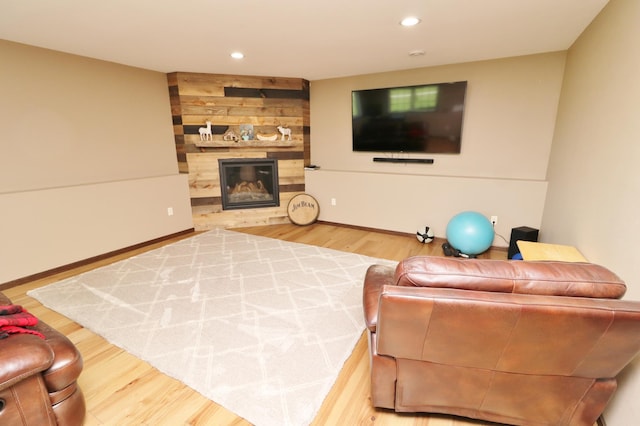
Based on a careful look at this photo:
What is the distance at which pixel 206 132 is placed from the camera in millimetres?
4332

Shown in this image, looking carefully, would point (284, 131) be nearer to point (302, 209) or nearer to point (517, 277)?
point (302, 209)

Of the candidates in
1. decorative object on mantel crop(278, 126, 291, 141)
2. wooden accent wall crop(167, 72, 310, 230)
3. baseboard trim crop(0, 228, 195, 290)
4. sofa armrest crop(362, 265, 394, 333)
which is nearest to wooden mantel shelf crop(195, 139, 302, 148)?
wooden accent wall crop(167, 72, 310, 230)

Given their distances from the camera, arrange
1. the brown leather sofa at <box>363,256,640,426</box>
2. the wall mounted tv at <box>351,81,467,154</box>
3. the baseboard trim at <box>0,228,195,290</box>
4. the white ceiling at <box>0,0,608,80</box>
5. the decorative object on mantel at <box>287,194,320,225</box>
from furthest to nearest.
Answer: the decorative object on mantel at <box>287,194,320,225</box> < the wall mounted tv at <box>351,81,467,154</box> < the baseboard trim at <box>0,228,195,290</box> < the white ceiling at <box>0,0,608,80</box> < the brown leather sofa at <box>363,256,640,426</box>

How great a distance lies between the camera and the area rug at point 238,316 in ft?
5.62

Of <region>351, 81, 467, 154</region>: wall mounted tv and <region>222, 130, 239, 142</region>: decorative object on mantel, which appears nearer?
<region>351, 81, 467, 154</region>: wall mounted tv

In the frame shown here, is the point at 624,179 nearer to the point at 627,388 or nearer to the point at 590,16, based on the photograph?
the point at 627,388

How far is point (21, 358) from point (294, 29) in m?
2.75

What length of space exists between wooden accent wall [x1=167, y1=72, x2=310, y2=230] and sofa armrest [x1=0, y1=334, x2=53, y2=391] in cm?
345

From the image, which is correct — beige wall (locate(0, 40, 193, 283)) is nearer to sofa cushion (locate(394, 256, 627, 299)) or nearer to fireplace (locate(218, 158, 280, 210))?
fireplace (locate(218, 158, 280, 210))

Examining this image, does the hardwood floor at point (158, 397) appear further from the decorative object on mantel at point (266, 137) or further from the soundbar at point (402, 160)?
the decorative object on mantel at point (266, 137)

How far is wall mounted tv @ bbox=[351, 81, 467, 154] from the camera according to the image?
377 cm

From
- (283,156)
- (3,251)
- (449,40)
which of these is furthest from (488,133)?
(3,251)

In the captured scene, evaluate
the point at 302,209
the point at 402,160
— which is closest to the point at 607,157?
the point at 402,160

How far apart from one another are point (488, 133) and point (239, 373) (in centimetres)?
379
